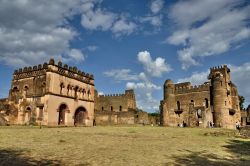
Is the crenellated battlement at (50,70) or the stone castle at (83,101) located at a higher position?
the crenellated battlement at (50,70)

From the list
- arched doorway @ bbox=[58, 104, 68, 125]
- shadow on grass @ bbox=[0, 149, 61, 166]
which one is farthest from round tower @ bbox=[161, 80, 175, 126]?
shadow on grass @ bbox=[0, 149, 61, 166]

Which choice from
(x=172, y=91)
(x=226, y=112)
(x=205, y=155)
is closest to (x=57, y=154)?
(x=205, y=155)

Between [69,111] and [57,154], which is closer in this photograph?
[57,154]

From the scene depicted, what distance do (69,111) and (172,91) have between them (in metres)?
23.9

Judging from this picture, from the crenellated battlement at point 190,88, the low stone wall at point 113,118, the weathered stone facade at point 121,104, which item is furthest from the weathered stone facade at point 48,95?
the crenellated battlement at point 190,88

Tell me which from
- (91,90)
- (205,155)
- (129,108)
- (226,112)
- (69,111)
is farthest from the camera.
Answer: (129,108)

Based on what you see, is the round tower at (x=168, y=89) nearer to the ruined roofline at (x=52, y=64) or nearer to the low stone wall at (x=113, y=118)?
the low stone wall at (x=113, y=118)

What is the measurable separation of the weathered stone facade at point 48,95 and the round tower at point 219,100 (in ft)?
75.1

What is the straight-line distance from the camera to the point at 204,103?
4975 cm

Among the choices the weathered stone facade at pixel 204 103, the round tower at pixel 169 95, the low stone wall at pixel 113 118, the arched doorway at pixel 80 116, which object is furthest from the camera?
the round tower at pixel 169 95

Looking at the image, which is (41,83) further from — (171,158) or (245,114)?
(245,114)

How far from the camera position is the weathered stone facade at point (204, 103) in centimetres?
4528

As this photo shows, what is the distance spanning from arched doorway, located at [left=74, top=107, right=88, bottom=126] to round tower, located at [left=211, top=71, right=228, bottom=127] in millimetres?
22076

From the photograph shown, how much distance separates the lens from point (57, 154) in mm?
10430
